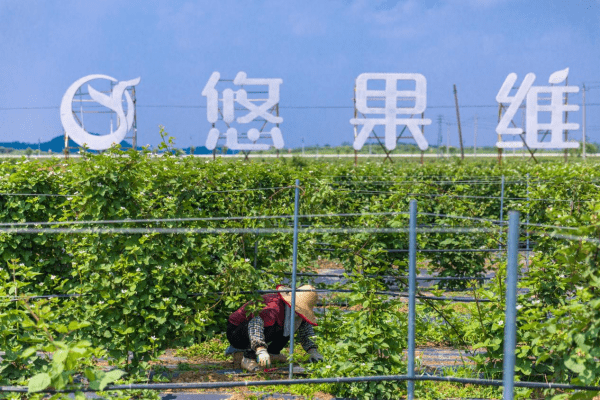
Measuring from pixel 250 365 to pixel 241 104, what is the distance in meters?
16.0

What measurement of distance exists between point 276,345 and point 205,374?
0.72m

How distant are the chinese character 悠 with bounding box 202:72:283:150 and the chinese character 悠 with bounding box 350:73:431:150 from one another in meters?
2.57

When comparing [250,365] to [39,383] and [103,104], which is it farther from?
[103,104]

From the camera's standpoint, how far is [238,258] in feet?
19.0

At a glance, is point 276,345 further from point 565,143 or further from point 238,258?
point 565,143

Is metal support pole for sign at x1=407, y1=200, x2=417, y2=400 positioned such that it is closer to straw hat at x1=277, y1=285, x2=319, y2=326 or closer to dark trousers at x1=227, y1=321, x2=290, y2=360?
straw hat at x1=277, y1=285, x2=319, y2=326

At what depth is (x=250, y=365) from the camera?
5.41m

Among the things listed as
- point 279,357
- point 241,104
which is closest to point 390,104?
point 241,104

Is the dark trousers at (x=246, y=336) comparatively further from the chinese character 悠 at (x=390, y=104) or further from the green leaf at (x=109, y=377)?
the chinese character 悠 at (x=390, y=104)

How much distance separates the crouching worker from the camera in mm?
5430

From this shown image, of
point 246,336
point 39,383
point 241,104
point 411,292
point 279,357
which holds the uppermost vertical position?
A: point 241,104

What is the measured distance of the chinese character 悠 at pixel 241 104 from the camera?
20.5m

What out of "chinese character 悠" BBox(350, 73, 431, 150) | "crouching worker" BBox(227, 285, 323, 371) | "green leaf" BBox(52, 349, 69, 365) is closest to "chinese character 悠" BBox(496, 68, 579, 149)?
"chinese character 悠" BBox(350, 73, 431, 150)

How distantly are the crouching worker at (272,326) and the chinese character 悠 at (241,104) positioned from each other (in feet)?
49.7
